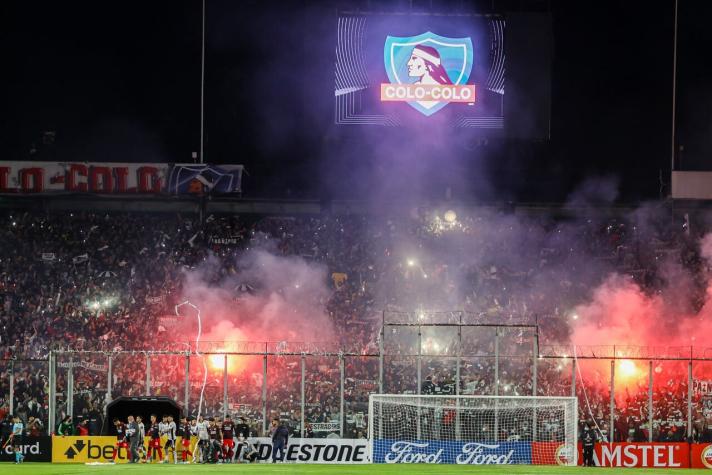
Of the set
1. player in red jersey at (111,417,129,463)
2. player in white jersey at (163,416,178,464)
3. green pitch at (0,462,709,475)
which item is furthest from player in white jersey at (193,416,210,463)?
green pitch at (0,462,709,475)

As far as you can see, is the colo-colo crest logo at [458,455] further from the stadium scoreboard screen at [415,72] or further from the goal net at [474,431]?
the stadium scoreboard screen at [415,72]

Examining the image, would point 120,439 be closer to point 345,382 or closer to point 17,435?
point 17,435

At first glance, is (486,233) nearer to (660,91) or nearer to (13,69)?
(660,91)

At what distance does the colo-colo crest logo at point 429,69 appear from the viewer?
3731 centimetres

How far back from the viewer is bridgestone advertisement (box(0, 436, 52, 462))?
28.4m

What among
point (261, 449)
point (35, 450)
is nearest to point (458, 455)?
point (261, 449)

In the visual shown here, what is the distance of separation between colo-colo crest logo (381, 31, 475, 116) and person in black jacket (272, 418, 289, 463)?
14.5 metres

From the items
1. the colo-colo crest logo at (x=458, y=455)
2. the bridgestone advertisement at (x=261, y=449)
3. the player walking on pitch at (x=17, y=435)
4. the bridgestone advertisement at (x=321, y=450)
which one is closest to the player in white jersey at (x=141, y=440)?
the bridgestone advertisement at (x=261, y=449)

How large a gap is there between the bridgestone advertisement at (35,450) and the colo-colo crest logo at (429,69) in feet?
56.3

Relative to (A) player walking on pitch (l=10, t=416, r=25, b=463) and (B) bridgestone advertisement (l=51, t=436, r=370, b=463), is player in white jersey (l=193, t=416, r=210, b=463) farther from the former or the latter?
(A) player walking on pitch (l=10, t=416, r=25, b=463)

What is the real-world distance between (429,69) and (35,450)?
19276mm

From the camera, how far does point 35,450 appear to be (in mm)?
28516

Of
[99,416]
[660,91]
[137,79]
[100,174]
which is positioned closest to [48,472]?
[99,416]

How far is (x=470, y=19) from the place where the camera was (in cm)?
3697
